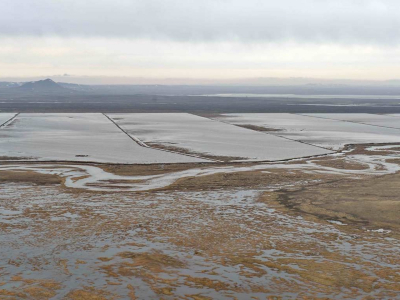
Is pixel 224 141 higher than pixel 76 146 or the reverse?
higher

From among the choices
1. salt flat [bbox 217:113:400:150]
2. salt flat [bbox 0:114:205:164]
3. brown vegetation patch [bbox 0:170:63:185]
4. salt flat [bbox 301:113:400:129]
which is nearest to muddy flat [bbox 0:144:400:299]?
brown vegetation patch [bbox 0:170:63:185]

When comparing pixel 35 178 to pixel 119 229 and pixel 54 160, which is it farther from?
pixel 119 229

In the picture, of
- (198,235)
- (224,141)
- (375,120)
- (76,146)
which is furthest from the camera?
(375,120)

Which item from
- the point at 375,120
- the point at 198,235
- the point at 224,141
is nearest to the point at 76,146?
the point at 224,141

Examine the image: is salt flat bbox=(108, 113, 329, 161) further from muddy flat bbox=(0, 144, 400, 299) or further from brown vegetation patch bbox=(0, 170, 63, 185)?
brown vegetation patch bbox=(0, 170, 63, 185)

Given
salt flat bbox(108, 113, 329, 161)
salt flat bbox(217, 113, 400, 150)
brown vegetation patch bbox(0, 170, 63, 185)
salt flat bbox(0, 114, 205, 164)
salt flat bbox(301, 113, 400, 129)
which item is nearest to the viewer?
brown vegetation patch bbox(0, 170, 63, 185)

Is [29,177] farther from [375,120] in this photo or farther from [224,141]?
[375,120]

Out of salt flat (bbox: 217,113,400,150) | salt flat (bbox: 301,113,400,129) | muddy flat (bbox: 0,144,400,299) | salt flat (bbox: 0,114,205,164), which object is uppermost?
salt flat (bbox: 301,113,400,129)
